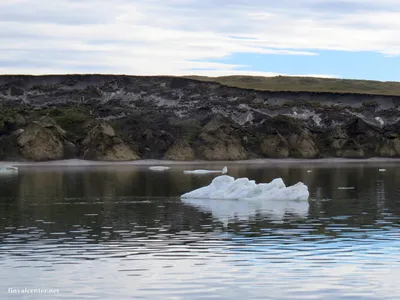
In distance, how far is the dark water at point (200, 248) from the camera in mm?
17828

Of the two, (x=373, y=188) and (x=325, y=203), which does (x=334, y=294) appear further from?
(x=373, y=188)

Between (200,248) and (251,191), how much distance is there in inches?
702

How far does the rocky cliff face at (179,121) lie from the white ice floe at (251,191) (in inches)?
2338

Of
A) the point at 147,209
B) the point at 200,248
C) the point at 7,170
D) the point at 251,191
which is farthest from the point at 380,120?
the point at 200,248

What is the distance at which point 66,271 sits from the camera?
19.8 metres

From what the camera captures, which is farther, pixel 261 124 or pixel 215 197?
pixel 261 124

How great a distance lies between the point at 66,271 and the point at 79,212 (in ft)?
54.7

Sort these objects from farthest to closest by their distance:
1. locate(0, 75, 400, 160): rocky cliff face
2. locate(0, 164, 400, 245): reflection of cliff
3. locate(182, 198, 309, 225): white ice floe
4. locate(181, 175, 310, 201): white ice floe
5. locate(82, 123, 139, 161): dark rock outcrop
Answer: locate(0, 75, 400, 160): rocky cliff face, locate(82, 123, 139, 161): dark rock outcrop, locate(181, 175, 310, 201): white ice floe, locate(182, 198, 309, 225): white ice floe, locate(0, 164, 400, 245): reflection of cliff

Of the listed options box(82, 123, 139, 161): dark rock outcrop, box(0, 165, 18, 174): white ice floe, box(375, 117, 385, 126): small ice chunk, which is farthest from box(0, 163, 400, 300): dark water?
box(375, 117, 385, 126): small ice chunk

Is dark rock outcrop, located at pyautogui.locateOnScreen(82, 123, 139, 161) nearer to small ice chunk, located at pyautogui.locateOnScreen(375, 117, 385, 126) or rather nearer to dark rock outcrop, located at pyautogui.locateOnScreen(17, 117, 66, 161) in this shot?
dark rock outcrop, located at pyautogui.locateOnScreen(17, 117, 66, 161)

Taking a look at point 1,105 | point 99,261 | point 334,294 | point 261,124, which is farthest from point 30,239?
point 1,105

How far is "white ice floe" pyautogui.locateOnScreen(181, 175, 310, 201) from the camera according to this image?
40812 millimetres

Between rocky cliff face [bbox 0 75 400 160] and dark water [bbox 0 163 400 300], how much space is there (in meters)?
60.3

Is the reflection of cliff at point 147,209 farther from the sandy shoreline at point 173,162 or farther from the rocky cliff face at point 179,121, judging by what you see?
the rocky cliff face at point 179,121
